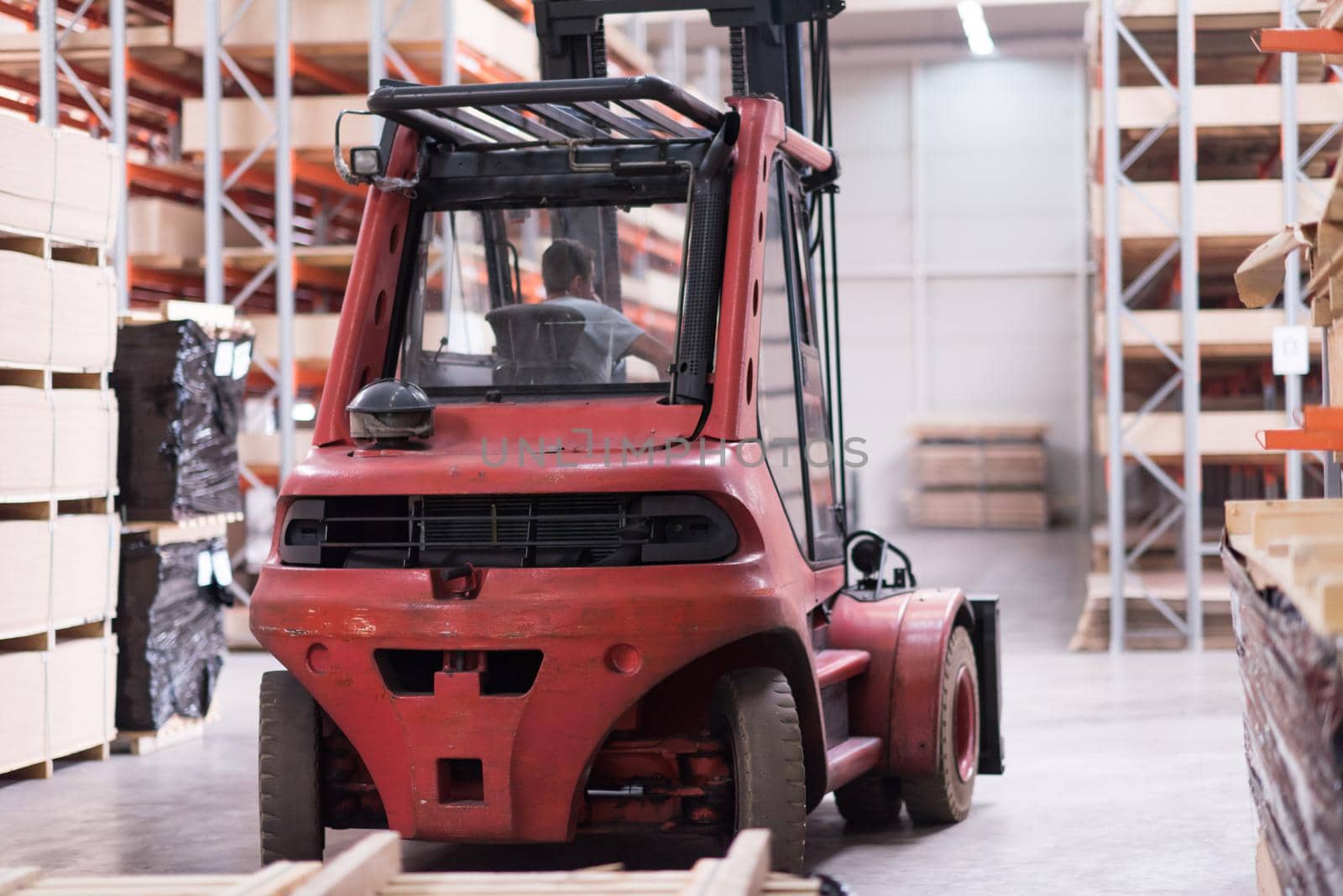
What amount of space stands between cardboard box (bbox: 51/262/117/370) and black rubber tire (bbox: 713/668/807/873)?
3763 millimetres

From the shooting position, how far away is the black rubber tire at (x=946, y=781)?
5477 millimetres

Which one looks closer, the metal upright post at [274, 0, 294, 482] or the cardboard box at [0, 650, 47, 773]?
the cardboard box at [0, 650, 47, 773]

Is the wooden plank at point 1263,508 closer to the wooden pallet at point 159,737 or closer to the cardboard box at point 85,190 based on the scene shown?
the cardboard box at point 85,190

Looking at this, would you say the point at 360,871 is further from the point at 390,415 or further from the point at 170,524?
the point at 170,524

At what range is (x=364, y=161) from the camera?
4.74 metres

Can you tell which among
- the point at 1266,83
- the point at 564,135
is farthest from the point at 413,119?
the point at 1266,83

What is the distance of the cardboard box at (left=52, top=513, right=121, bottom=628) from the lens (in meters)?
6.73

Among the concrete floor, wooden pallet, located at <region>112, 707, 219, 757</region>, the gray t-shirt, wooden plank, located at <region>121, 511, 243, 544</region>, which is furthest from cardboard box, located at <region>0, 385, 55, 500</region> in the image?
the gray t-shirt

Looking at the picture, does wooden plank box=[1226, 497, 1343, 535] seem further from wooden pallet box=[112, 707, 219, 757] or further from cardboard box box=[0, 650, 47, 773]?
wooden pallet box=[112, 707, 219, 757]

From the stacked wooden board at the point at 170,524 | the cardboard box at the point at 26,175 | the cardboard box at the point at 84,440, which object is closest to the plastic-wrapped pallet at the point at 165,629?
the stacked wooden board at the point at 170,524

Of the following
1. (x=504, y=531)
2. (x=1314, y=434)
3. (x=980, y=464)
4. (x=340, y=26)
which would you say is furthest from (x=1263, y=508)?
(x=980, y=464)

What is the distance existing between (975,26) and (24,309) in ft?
45.7

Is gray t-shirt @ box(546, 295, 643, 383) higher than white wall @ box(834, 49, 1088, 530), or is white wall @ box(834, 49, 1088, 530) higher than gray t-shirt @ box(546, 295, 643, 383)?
white wall @ box(834, 49, 1088, 530)

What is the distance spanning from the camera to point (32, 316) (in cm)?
651
